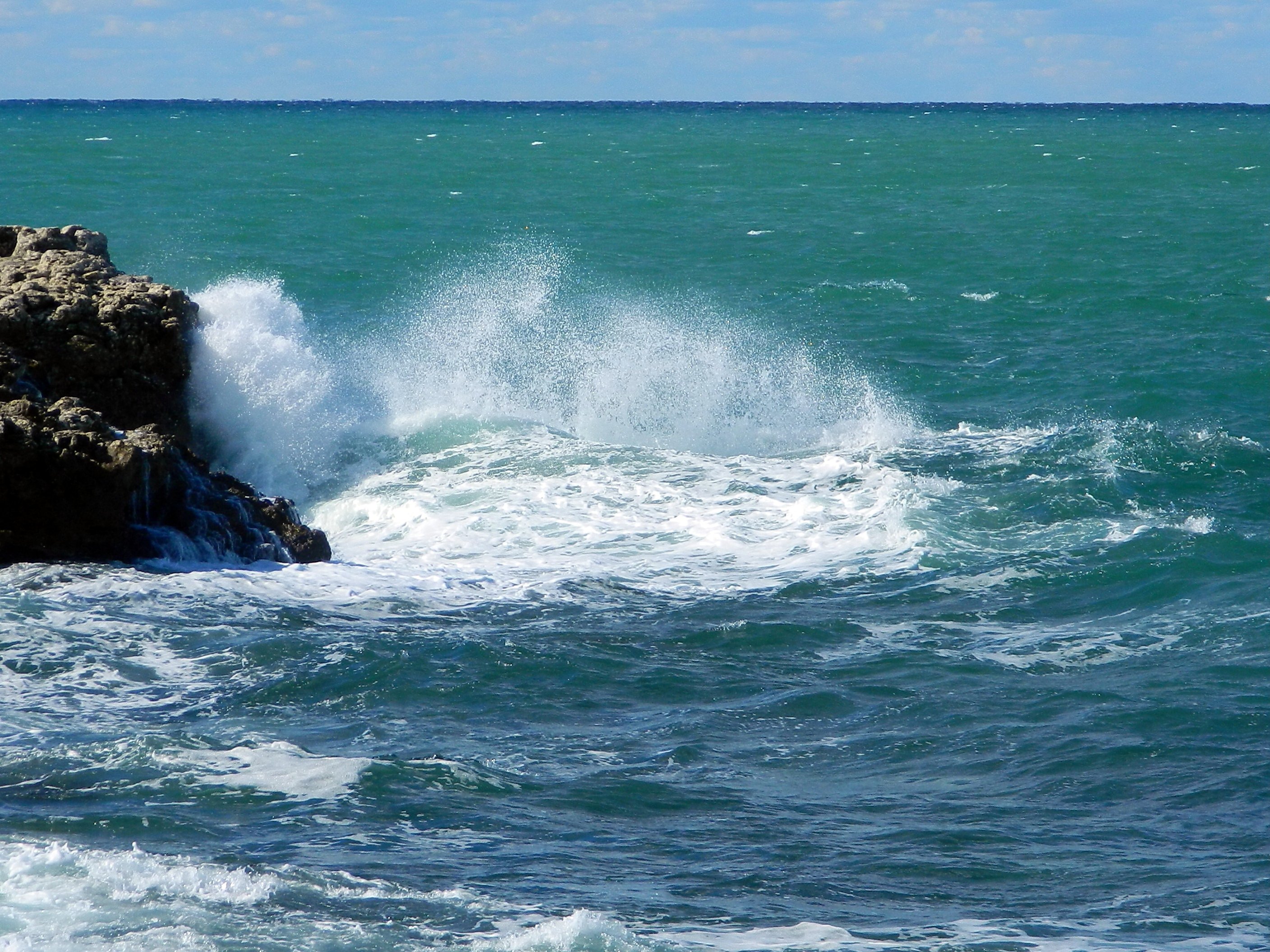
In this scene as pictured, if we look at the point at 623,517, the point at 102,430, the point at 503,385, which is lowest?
the point at 623,517

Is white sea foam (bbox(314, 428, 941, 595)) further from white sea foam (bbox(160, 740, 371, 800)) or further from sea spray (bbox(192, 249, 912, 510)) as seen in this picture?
white sea foam (bbox(160, 740, 371, 800))

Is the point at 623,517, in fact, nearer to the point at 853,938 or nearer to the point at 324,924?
the point at 853,938

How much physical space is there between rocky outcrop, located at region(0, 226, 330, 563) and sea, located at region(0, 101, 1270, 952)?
1.41 ft

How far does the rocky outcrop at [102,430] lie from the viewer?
10969 millimetres

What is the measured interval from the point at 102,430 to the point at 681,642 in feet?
15.2

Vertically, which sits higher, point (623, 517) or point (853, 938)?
point (623, 517)

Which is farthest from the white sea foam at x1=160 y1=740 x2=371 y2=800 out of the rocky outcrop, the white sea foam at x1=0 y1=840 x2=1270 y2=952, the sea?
the rocky outcrop

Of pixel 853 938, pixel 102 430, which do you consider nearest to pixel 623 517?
pixel 102 430

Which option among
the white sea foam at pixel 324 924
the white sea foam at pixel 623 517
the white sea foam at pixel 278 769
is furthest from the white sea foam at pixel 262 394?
the white sea foam at pixel 324 924

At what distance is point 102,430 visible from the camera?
1129cm

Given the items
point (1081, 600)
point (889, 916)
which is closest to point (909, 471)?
point (1081, 600)

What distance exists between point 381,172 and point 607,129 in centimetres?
5829

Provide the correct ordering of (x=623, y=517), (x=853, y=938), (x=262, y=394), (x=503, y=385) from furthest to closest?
(x=503, y=385) < (x=262, y=394) < (x=623, y=517) < (x=853, y=938)

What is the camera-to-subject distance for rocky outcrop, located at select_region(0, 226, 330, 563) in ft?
36.0
